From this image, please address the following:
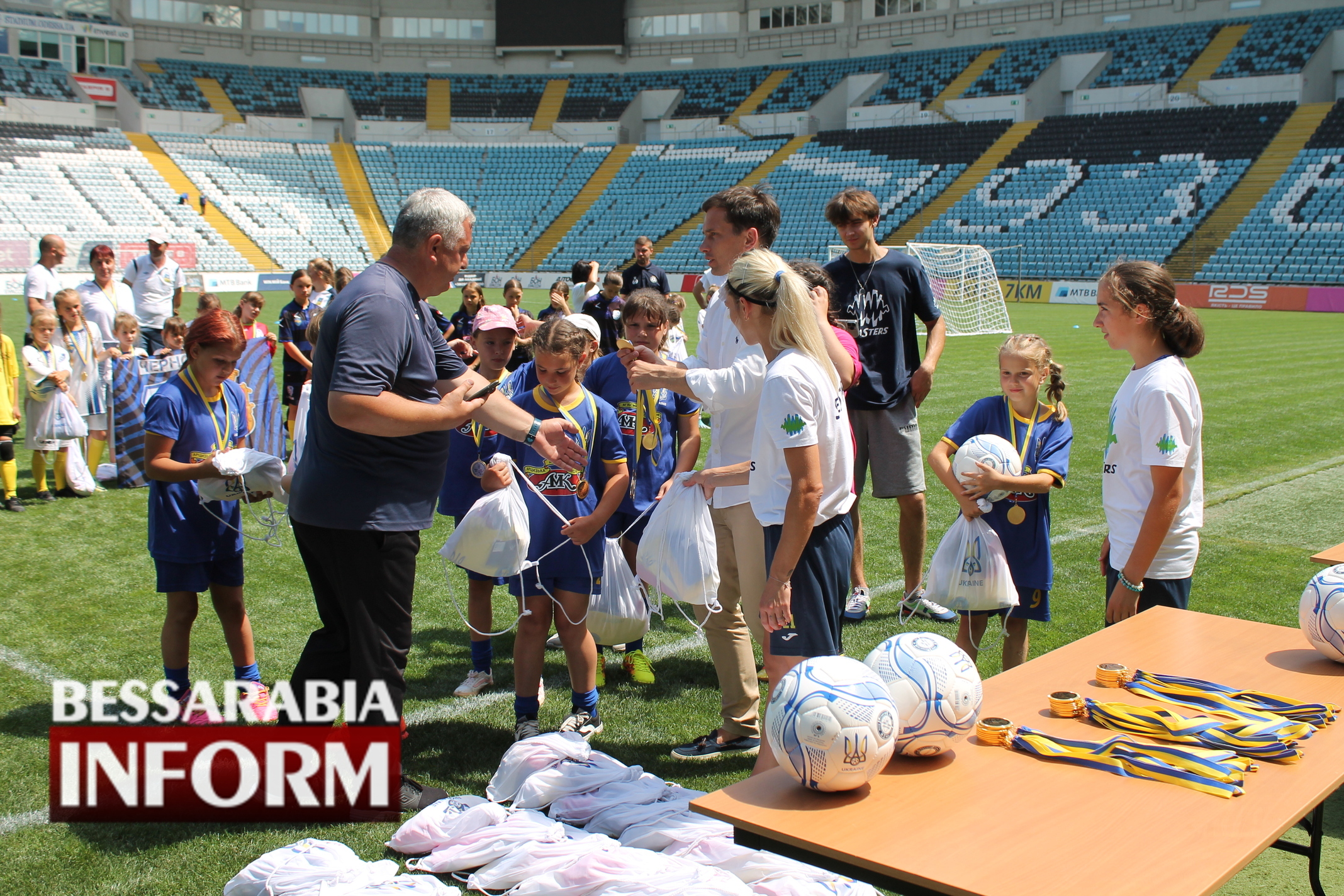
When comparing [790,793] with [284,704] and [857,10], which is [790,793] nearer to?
[284,704]

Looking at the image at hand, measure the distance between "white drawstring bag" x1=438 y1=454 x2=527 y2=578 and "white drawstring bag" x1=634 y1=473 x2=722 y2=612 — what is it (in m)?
0.53

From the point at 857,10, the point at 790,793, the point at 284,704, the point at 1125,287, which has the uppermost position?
the point at 857,10

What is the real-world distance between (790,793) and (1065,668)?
47.7 inches

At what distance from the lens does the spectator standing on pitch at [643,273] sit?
1232cm

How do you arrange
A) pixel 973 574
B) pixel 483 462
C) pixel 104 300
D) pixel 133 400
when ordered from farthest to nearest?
pixel 104 300 → pixel 133 400 → pixel 483 462 → pixel 973 574

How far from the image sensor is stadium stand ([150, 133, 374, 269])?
146 feet

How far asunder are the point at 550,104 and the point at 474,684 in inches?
2177

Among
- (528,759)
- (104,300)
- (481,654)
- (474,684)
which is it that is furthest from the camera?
(104,300)

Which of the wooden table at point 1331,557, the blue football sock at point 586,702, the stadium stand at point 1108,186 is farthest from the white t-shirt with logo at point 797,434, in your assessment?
the stadium stand at point 1108,186

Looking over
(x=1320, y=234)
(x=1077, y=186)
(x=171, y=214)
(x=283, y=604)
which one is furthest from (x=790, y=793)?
(x=171, y=214)

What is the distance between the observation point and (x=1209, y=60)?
4150cm

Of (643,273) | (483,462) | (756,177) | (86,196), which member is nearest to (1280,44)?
(756,177)

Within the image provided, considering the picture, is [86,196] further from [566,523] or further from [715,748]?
[715,748]

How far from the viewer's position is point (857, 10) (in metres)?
51.6
